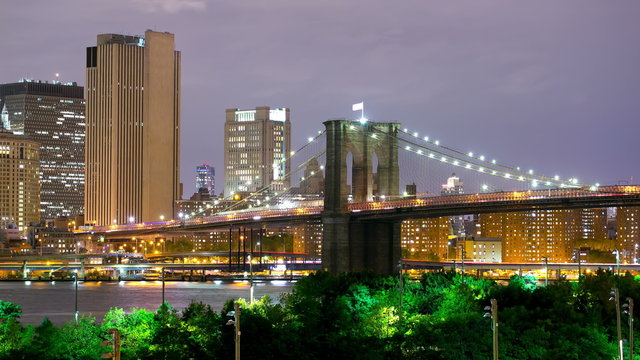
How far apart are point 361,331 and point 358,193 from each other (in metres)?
49.4

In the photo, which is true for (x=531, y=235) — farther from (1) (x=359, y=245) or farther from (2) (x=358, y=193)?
(1) (x=359, y=245)

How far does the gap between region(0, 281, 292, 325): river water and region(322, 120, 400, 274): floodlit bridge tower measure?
6.74m

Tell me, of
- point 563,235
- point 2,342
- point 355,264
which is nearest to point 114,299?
point 355,264

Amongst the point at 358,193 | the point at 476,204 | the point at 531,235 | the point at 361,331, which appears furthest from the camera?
the point at 531,235

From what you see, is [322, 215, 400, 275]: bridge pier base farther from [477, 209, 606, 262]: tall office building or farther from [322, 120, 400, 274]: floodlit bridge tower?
[477, 209, 606, 262]: tall office building

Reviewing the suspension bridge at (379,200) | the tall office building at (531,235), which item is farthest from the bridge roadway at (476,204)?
the tall office building at (531,235)

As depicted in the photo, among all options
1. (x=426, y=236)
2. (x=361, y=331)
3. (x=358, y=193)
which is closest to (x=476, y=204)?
(x=358, y=193)

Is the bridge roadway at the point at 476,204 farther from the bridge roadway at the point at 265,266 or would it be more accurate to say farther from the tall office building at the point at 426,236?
the tall office building at the point at 426,236

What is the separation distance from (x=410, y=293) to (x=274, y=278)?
63745 millimetres

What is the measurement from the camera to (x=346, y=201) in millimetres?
98938

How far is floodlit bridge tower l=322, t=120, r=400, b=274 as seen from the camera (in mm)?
96000

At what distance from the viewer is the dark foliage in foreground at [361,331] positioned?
46203mm

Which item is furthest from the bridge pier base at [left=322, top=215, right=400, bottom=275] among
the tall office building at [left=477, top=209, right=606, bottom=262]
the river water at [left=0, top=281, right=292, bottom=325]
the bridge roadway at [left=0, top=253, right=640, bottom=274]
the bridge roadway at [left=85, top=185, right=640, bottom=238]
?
the tall office building at [left=477, top=209, right=606, bottom=262]

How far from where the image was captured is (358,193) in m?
102
